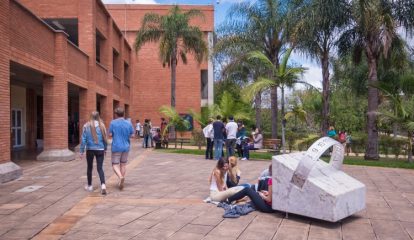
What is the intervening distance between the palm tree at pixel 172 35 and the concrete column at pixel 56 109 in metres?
11.9

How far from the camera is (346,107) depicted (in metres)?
41.8

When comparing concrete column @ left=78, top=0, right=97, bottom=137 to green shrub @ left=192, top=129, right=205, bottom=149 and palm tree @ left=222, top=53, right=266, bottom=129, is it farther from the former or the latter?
palm tree @ left=222, top=53, right=266, bottom=129

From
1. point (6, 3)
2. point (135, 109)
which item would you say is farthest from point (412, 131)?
point (135, 109)

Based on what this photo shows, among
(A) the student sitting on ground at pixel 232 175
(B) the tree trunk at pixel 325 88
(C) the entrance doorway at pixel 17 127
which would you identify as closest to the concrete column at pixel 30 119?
(C) the entrance doorway at pixel 17 127

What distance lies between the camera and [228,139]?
16.2 m

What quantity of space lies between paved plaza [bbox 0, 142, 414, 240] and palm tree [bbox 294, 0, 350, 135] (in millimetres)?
7969

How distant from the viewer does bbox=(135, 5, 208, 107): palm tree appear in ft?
90.3

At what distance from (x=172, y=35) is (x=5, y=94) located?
1708 centimetres

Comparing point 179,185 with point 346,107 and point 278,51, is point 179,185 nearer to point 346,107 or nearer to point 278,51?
point 278,51

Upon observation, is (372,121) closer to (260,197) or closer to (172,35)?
(260,197)

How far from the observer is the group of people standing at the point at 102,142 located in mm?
9203

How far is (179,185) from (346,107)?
1343 inches

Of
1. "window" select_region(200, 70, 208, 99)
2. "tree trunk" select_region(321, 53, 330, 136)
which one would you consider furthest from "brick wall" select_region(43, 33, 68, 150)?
"window" select_region(200, 70, 208, 99)

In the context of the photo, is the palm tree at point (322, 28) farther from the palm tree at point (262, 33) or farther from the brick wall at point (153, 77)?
the brick wall at point (153, 77)
